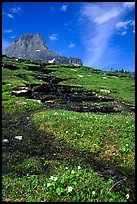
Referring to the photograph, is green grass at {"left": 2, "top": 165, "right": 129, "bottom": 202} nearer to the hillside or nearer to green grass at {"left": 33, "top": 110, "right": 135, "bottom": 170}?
the hillside

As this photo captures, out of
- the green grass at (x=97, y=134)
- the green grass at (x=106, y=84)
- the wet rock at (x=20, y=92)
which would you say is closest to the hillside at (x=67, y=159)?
the green grass at (x=97, y=134)

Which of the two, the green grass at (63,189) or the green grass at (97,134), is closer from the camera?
the green grass at (63,189)

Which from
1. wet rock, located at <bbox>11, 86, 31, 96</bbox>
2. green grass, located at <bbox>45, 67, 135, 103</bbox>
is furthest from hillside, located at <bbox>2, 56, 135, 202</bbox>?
green grass, located at <bbox>45, 67, 135, 103</bbox>

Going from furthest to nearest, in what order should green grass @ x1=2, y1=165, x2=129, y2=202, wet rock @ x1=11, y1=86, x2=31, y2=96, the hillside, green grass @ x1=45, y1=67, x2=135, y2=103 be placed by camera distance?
green grass @ x1=45, y1=67, x2=135, y2=103
wet rock @ x1=11, y1=86, x2=31, y2=96
the hillside
green grass @ x1=2, y1=165, x2=129, y2=202

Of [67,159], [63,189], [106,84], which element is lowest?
[63,189]

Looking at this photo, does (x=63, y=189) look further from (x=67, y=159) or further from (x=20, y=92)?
(x=20, y=92)

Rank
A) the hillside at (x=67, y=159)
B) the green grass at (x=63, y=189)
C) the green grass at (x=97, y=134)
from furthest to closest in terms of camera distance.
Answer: the green grass at (x=97, y=134) → the hillside at (x=67, y=159) → the green grass at (x=63, y=189)

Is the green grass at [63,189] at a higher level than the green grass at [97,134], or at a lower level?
lower

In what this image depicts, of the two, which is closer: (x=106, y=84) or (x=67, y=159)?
(x=67, y=159)

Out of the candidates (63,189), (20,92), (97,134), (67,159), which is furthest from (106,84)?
(63,189)

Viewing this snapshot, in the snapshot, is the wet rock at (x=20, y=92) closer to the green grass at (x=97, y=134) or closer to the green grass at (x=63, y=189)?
the green grass at (x=97, y=134)

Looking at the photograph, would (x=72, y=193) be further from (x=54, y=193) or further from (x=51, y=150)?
(x=51, y=150)

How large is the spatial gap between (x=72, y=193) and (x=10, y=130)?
50.5 feet

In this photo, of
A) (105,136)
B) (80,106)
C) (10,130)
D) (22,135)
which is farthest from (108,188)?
(80,106)
